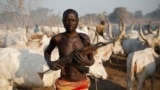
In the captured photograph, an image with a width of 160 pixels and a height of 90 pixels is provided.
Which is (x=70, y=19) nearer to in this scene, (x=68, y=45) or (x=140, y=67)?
(x=68, y=45)

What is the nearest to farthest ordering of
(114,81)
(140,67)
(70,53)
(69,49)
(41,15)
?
(70,53)
(69,49)
(140,67)
(114,81)
(41,15)

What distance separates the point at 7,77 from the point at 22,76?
0.30 metres

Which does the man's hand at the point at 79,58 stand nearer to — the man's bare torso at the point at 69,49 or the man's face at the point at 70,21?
the man's bare torso at the point at 69,49

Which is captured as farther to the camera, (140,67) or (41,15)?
(41,15)

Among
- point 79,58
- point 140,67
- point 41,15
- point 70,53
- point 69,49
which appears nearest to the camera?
point 79,58

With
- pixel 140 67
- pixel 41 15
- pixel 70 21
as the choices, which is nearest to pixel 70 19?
pixel 70 21

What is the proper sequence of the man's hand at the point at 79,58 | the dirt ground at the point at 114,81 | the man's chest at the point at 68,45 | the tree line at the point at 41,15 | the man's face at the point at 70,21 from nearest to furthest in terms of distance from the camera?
the man's hand at the point at 79,58 < the man's face at the point at 70,21 < the man's chest at the point at 68,45 < the dirt ground at the point at 114,81 < the tree line at the point at 41,15

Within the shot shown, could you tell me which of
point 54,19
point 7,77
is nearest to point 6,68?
point 7,77

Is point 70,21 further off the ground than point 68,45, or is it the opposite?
point 70,21

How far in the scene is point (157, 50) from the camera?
30.3ft

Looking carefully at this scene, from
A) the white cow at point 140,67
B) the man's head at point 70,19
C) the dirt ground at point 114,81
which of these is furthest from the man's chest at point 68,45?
the dirt ground at point 114,81

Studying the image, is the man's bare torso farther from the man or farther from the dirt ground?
the dirt ground

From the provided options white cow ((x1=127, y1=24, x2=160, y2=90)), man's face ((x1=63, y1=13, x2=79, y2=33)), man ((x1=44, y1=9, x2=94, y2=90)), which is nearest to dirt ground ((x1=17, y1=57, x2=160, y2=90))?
white cow ((x1=127, y1=24, x2=160, y2=90))

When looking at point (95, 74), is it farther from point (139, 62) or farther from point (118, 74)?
point (118, 74)
